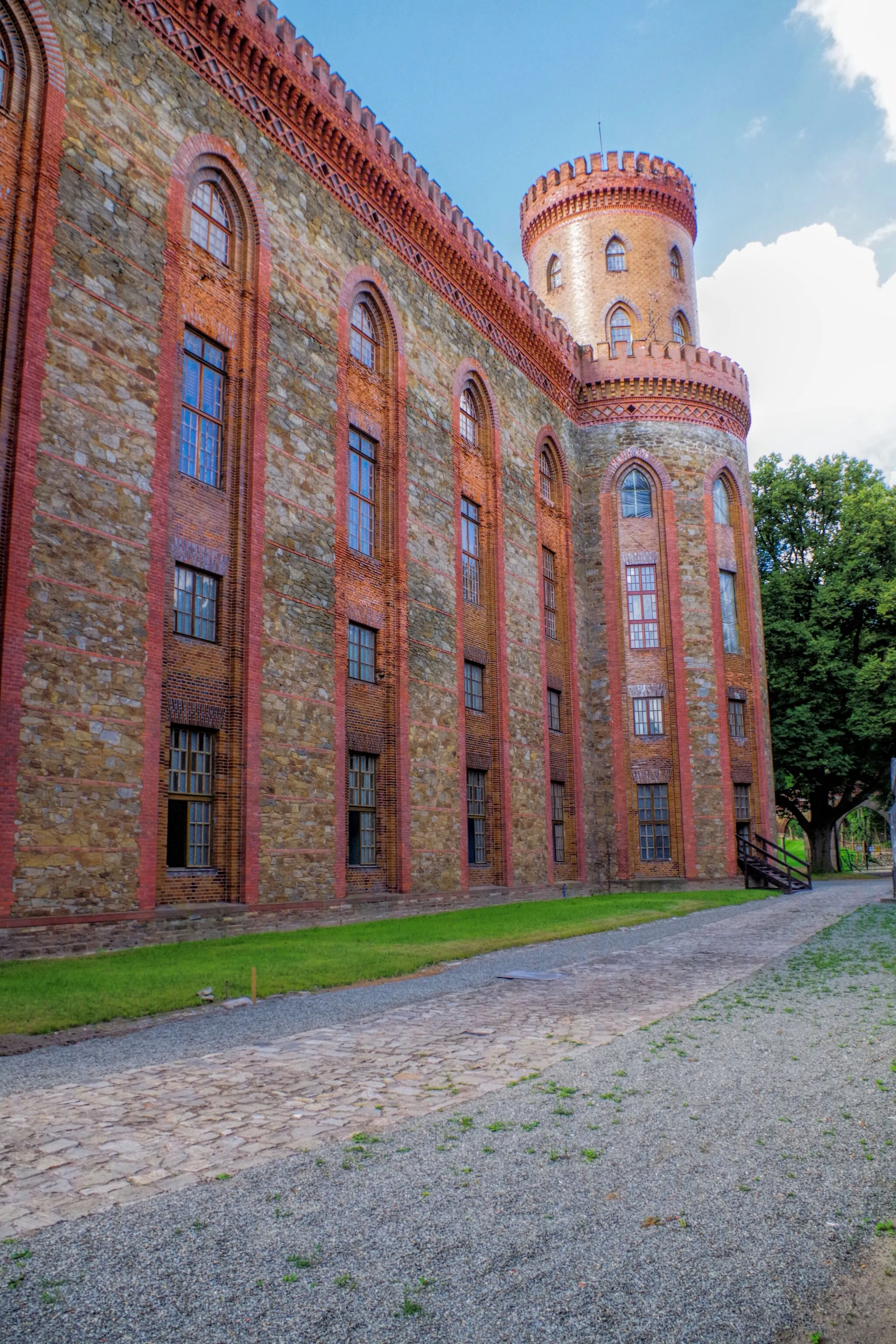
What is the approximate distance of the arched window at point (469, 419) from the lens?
26578mm

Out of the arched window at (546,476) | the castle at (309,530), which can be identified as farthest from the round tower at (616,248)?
the arched window at (546,476)

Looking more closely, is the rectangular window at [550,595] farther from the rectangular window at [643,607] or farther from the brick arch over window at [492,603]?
the brick arch over window at [492,603]

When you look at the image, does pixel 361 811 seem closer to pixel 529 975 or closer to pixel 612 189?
pixel 529 975

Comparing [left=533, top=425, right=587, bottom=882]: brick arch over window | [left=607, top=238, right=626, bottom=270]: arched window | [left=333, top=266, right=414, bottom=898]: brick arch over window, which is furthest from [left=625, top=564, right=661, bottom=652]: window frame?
[left=333, top=266, right=414, bottom=898]: brick arch over window

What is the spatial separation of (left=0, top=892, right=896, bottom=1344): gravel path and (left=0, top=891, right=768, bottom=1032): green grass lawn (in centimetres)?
475

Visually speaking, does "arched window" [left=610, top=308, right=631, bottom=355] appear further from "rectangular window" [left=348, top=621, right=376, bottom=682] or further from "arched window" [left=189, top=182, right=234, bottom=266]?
"arched window" [left=189, top=182, right=234, bottom=266]

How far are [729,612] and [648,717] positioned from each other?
5.43 meters

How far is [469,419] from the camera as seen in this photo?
88.7 feet

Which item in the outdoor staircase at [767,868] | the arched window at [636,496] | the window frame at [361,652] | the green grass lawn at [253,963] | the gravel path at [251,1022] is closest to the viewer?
the gravel path at [251,1022]

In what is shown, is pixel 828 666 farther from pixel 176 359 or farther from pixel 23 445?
pixel 23 445

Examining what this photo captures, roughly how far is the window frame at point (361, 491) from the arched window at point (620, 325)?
60.6 ft

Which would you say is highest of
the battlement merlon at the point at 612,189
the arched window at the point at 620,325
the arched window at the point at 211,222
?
the battlement merlon at the point at 612,189

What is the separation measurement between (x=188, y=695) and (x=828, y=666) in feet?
94.3

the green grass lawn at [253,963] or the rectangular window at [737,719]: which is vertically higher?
the rectangular window at [737,719]
